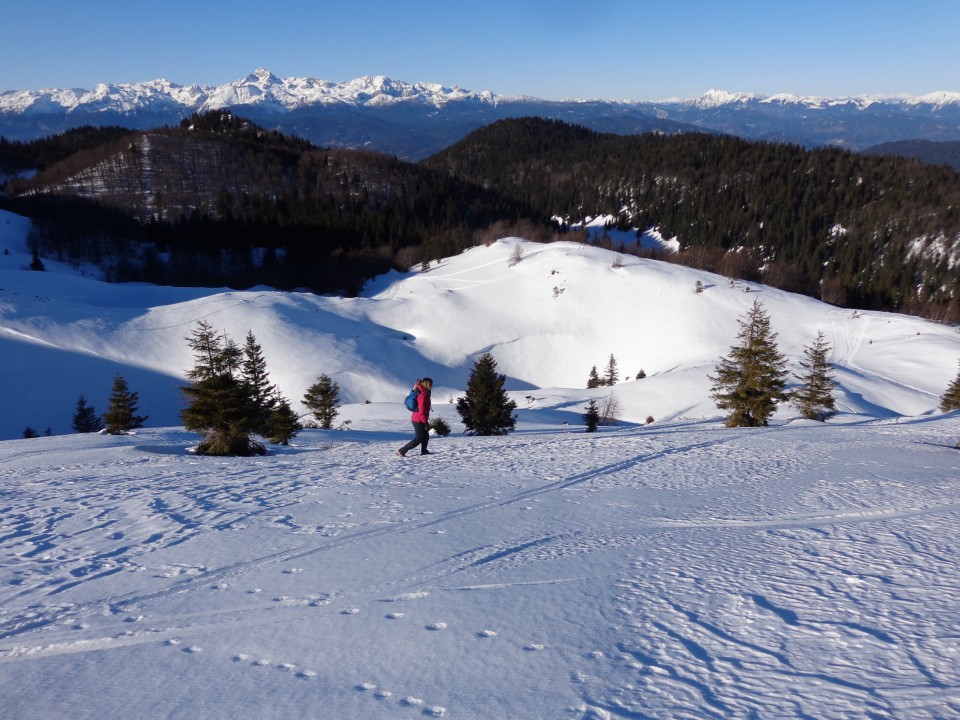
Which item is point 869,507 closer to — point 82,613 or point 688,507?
point 688,507

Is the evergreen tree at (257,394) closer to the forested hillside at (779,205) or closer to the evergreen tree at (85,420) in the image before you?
the evergreen tree at (85,420)

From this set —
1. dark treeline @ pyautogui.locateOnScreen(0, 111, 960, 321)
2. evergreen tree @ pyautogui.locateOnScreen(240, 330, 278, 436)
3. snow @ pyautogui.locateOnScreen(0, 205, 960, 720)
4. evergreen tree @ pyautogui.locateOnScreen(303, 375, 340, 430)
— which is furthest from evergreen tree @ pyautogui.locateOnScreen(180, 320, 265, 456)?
dark treeline @ pyautogui.locateOnScreen(0, 111, 960, 321)

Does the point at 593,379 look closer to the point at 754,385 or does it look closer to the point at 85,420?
the point at 754,385

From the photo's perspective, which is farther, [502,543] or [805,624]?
[502,543]

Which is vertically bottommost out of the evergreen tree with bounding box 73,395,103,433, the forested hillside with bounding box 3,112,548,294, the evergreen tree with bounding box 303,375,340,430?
the evergreen tree with bounding box 73,395,103,433

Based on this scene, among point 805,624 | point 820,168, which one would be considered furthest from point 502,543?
point 820,168

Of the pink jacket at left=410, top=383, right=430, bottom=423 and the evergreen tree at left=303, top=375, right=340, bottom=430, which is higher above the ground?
the pink jacket at left=410, top=383, right=430, bottom=423

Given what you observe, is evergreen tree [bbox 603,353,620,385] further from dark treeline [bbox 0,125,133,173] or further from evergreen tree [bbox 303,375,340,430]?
dark treeline [bbox 0,125,133,173]
